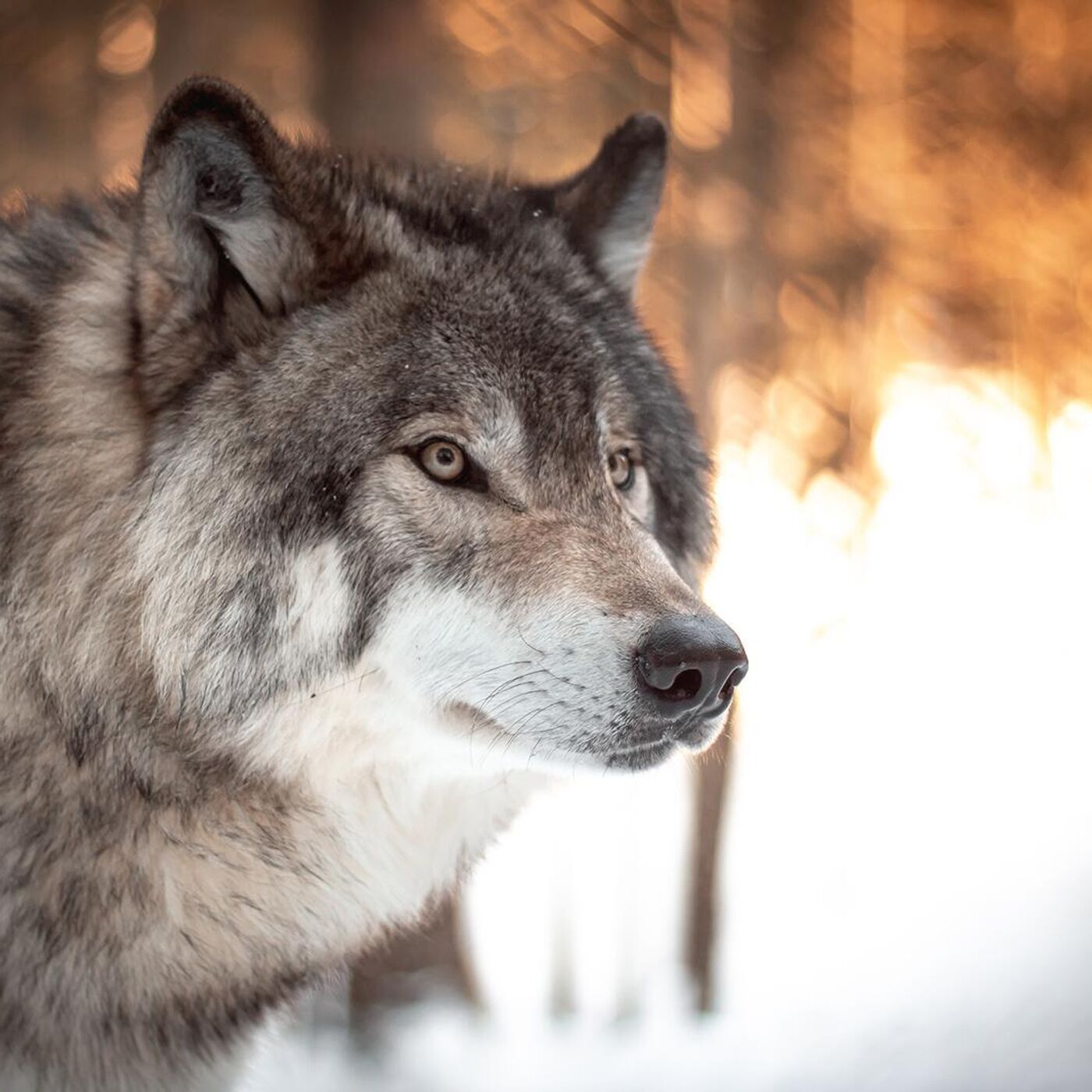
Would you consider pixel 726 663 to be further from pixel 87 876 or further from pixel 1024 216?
pixel 1024 216

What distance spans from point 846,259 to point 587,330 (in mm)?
2446

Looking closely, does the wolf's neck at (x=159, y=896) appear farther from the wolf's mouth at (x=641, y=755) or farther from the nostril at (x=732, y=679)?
the nostril at (x=732, y=679)

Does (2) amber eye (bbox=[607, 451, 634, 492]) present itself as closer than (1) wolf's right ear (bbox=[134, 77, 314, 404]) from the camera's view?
No

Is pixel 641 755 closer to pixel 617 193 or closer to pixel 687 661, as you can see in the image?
pixel 687 661

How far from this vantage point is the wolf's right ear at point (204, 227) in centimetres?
189

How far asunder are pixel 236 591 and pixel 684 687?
809mm

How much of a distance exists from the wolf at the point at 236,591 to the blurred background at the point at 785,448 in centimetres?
172

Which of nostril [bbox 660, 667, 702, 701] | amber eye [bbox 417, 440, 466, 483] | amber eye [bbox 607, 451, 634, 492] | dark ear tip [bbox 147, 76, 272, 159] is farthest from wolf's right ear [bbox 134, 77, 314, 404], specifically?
nostril [bbox 660, 667, 702, 701]

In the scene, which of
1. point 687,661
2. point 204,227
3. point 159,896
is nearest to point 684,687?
point 687,661

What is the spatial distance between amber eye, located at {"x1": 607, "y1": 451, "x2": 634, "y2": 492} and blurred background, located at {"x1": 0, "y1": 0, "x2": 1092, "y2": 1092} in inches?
69.7

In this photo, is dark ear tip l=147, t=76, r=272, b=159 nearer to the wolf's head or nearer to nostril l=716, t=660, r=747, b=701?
the wolf's head

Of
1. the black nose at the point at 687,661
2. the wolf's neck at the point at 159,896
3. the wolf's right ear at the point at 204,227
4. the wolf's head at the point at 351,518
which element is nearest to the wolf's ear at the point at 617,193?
the wolf's head at the point at 351,518

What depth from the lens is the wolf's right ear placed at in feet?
6.19

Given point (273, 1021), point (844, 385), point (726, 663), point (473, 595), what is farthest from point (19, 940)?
point (844, 385)
